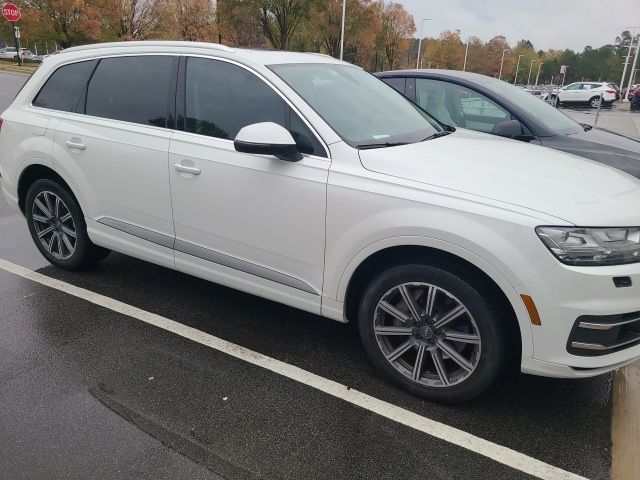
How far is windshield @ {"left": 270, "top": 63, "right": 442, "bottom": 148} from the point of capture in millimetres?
3109

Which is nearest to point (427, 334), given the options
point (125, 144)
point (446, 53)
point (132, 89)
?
point (125, 144)

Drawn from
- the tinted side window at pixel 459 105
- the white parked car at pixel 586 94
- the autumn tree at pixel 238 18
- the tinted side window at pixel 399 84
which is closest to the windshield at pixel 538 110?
the tinted side window at pixel 459 105

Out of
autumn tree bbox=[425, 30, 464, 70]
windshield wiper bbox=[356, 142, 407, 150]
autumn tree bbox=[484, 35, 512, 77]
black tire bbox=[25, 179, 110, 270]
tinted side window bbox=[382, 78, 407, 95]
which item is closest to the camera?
windshield wiper bbox=[356, 142, 407, 150]

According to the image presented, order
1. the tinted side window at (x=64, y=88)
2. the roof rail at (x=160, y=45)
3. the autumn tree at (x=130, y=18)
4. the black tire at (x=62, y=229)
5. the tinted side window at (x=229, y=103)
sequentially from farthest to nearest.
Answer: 1. the autumn tree at (x=130, y=18)
2. the black tire at (x=62, y=229)
3. the tinted side window at (x=64, y=88)
4. the roof rail at (x=160, y=45)
5. the tinted side window at (x=229, y=103)

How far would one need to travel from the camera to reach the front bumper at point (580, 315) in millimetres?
2326

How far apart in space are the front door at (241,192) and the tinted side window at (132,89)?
0.20 m

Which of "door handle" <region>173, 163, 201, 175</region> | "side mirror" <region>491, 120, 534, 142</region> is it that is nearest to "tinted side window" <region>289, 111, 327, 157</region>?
"door handle" <region>173, 163, 201, 175</region>

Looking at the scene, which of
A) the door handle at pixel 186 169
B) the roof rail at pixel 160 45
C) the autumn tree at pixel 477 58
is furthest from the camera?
the autumn tree at pixel 477 58

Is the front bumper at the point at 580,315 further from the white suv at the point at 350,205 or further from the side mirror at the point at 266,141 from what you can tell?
the side mirror at the point at 266,141

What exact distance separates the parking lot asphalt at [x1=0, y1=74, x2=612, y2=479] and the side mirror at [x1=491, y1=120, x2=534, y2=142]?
7.99 feet

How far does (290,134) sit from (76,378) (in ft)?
6.06

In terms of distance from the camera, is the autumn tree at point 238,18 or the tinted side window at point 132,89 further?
the autumn tree at point 238,18

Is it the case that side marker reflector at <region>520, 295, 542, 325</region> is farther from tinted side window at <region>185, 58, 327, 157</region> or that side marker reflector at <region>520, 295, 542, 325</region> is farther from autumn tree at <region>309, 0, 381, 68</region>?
autumn tree at <region>309, 0, 381, 68</region>

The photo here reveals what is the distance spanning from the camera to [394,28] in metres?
57.4
